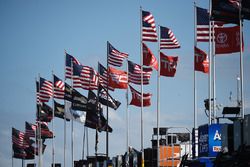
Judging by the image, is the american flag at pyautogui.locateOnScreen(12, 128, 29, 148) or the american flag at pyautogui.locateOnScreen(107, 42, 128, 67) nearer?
the american flag at pyautogui.locateOnScreen(107, 42, 128, 67)

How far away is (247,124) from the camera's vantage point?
26422 millimetres

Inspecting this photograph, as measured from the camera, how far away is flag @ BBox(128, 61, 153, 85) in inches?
1901

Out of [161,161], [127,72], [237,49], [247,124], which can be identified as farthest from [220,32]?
[127,72]

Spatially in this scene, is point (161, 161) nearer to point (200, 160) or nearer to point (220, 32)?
point (220, 32)

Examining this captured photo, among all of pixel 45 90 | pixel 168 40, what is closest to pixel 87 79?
pixel 45 90

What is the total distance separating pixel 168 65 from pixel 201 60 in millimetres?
3666

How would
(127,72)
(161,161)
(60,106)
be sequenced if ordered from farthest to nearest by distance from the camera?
(60,106), (127,72), (161,161)

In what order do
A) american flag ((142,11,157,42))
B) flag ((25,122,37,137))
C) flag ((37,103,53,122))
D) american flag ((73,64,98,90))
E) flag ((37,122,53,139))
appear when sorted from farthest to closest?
flag ((25,122,37,137)) → flag ((37,122,53,139)) → flag ((37,103,53,122)) → american flag ((73,64,98,90)) → american flag ((142,11,157,42))

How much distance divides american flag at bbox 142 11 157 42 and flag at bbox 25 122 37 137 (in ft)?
130

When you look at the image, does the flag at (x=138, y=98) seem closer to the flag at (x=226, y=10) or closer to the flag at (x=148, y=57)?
the flag at (x=148, y=57)

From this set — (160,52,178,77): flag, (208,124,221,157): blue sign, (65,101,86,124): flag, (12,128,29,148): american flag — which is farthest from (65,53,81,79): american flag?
(208,124,221,157): blue sign

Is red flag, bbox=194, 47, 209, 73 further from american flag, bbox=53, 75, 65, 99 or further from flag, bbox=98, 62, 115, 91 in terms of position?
american flag, bbox=53, 75, 65, 99

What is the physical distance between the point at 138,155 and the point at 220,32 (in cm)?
1123

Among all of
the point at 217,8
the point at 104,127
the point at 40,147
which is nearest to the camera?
the point at 217,8
